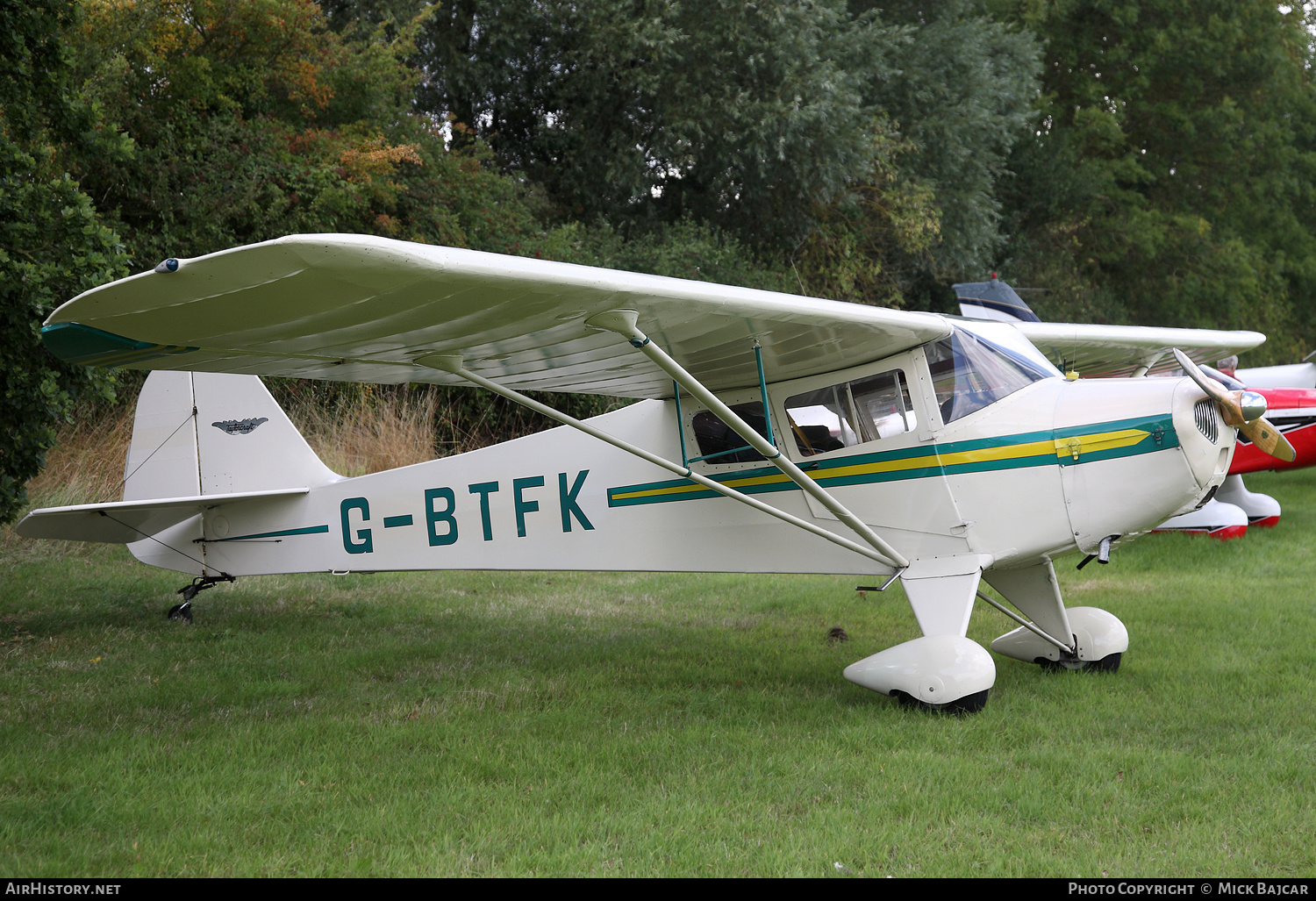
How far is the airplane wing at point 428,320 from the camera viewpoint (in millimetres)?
3174

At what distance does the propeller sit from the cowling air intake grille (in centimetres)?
4

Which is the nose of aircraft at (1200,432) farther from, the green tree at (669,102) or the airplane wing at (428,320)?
the green tree at (669,102)

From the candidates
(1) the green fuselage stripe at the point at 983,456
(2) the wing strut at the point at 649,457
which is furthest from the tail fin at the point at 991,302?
(2) the wing strut at the point at 649,457

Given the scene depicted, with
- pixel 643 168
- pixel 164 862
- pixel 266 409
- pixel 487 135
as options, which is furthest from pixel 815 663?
pixel 487 135

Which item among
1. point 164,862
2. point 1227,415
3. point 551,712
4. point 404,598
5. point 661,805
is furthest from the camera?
point 404,598

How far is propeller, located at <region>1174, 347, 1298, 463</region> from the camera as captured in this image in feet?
14.3

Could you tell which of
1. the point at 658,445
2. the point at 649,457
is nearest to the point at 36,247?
the point at 658,445

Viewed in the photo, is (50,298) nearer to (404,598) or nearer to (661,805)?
(404,598)

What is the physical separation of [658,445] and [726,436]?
500 millimetres

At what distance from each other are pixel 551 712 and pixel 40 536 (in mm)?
3927

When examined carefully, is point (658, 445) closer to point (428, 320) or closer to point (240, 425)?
point (428, 320)

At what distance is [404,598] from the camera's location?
8.31 meters

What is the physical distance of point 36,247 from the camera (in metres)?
6.07

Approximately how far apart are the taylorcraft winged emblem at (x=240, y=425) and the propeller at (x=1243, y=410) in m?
6.16
